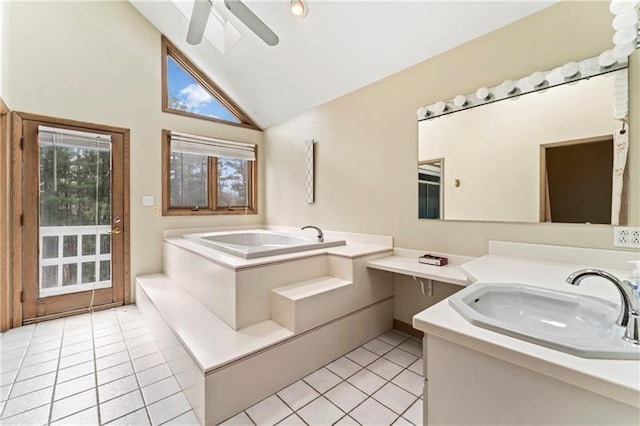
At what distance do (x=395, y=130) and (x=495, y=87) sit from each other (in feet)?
2.68

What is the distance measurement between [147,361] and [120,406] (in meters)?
0.48

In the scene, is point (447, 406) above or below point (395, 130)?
below

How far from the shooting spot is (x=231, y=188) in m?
4.05

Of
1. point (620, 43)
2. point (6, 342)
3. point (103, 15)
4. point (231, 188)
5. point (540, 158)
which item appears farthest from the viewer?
point (231, 188)

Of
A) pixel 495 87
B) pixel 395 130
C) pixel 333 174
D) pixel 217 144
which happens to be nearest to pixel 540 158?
pixel 495 87

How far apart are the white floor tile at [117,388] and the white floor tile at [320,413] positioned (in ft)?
3.66

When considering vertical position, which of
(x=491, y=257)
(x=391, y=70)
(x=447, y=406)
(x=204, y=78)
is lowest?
(x=447, y=406)

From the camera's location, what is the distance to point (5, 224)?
8.20 feet

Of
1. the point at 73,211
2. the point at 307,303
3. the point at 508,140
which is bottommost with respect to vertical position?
the point at 307,303

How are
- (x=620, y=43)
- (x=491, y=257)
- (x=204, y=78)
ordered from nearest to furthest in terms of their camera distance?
(x=620, y=43) < (x=491, y=257) < (x=204, y=78)

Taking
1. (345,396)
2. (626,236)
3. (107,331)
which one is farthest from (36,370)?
(626,236)

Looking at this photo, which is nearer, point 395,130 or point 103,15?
point 395,130

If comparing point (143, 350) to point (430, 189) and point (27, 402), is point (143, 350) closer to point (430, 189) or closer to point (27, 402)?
point (27, 402)

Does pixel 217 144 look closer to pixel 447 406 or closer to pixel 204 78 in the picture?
pixel 204 78
